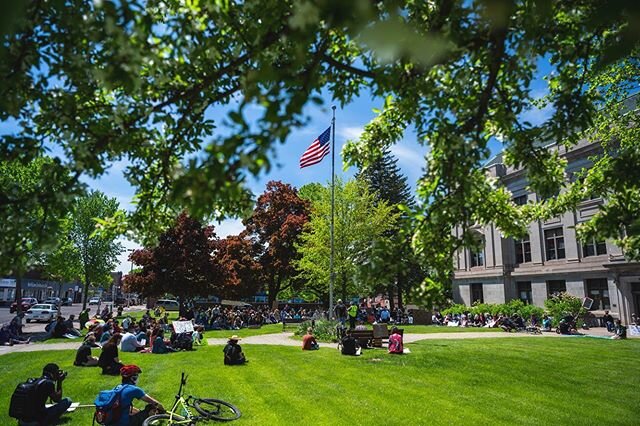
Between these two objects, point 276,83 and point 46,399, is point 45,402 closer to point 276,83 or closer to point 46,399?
point 46,399

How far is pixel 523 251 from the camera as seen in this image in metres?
43.5

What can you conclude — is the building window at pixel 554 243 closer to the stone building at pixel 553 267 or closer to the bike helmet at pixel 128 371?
the stone building at pixel 553 267

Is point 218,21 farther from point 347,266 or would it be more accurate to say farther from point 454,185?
point 347,266

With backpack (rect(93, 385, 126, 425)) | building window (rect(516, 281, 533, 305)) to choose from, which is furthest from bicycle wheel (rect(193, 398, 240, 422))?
building window (rect(516, 281, 533, 305))

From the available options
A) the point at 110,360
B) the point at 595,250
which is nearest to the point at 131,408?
the point at 110,360

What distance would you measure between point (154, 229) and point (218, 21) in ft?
9.28

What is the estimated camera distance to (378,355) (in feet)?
57.9

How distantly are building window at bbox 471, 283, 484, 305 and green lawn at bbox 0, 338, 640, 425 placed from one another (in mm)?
28085

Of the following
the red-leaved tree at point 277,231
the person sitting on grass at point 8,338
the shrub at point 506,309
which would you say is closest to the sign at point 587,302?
the shrub at point 506,309

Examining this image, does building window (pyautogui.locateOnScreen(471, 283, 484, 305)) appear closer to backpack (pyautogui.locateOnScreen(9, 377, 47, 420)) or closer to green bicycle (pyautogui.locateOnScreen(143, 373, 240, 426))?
green bicycle (pyautogui.locateOnScreen(143, 373, 240, 426))

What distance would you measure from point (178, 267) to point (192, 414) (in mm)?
28674

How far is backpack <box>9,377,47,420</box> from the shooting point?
824cm

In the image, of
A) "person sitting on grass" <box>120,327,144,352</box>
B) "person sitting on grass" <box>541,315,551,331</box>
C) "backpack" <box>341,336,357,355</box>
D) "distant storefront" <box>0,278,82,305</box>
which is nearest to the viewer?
"backpack" <box>341,336,357,355</box>

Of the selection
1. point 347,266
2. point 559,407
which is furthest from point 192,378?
point 347,266
